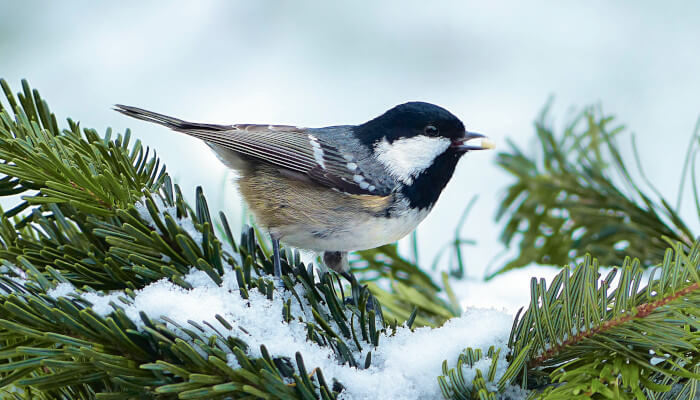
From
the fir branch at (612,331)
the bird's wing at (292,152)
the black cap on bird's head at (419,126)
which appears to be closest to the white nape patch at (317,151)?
the bird's wing at (292,152)

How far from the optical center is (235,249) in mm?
1001

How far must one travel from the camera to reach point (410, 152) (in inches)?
58.0

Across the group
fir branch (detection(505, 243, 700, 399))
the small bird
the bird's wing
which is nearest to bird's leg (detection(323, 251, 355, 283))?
the small bird

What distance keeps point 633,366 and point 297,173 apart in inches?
34.2

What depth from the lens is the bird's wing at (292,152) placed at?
53.8 inches

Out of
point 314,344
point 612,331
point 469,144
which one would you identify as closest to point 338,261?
point 469,144

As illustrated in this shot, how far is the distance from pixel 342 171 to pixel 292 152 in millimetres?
129

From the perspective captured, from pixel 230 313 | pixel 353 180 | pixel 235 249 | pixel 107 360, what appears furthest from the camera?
pixel 353 180

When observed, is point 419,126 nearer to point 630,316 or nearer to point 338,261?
point 338,261

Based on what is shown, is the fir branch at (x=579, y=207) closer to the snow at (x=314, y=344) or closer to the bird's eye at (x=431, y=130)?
the bird's eye at (x=431, y=130)

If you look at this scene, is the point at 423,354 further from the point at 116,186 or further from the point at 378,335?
the point at 116,186

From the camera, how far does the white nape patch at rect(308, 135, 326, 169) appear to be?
1428 mm

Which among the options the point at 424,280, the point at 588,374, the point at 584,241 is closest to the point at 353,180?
the point at 424,280

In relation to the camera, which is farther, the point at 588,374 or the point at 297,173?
the point at 297,173
